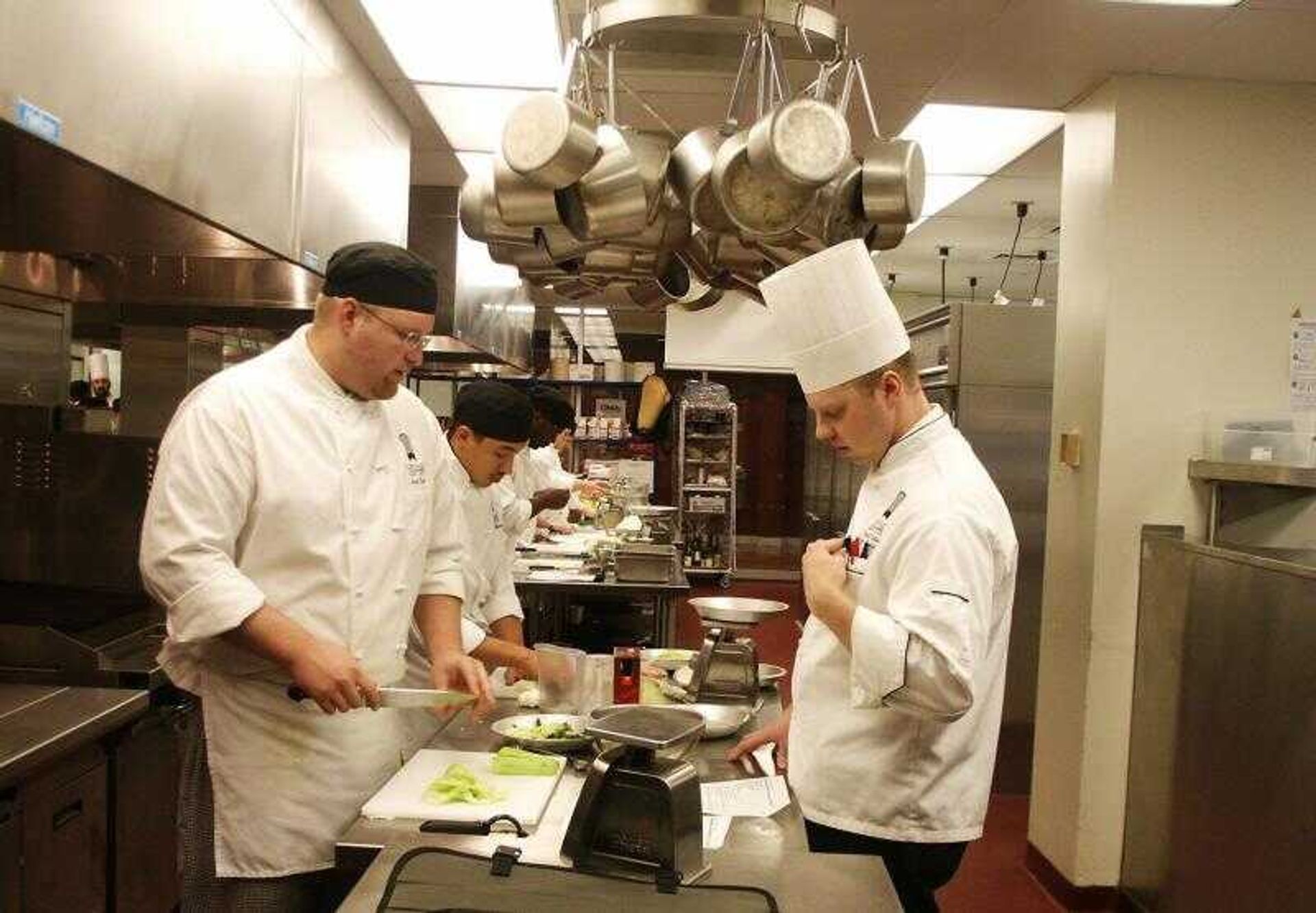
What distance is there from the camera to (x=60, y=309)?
339cm

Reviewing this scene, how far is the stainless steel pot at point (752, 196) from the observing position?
2.02 m

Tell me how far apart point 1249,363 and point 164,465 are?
3.15 m

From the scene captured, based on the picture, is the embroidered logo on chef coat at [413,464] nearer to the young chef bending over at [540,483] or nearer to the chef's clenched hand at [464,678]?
the chef's clenched hand at [464,678]

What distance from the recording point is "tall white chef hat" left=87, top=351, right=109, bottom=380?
4.89m

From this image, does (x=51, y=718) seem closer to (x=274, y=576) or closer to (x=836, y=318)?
(x=274, y=576)

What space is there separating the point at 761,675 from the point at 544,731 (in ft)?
2.39

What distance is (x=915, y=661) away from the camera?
5.62 ft

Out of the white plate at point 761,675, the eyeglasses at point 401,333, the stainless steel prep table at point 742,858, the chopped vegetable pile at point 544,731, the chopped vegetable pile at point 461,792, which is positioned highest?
the eyeglasses at point 401,333

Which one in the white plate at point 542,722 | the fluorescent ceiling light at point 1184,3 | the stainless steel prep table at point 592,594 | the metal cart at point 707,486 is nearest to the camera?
the white plate at point 542,722

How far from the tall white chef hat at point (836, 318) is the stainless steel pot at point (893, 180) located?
0.21m

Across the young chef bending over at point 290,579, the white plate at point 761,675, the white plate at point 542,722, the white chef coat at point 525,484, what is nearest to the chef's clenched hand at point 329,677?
the young chef bending over at point 290,579

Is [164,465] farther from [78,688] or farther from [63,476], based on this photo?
[63,476]

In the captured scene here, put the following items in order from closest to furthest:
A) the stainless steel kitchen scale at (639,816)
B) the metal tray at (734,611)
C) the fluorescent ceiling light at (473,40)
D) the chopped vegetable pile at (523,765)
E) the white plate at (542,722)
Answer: the stainless steel kitchen scale at (639,816) < the chopped vegetable pile at (523,765) < the white plate at (542,722) < the metal tray at (734,611) < the fluorescent ceiling light at (473,40)

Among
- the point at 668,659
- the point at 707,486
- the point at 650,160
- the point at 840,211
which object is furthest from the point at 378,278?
the point at 707,486
